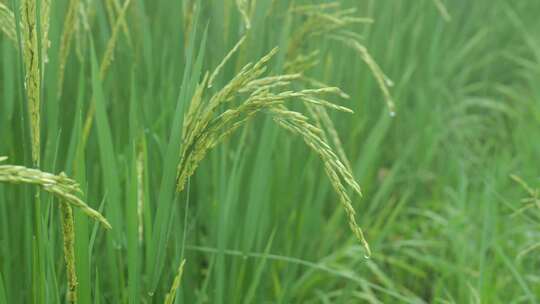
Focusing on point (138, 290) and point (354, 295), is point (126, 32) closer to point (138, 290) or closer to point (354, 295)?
point (138, 290)

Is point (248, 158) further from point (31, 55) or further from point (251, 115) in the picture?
point (31, 55)

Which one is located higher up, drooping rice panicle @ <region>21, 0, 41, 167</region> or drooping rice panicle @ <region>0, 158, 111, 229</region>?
drooping rice panicle @ <region>21, 0, 41, 167</region>

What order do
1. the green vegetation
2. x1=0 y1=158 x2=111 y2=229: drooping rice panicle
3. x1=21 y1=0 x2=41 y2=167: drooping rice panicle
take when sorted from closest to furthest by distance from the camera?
x1=0 y1=158 x2=111 y2=229: drooping rice panicle, x1=21 y1=0 x2=41 y2=167: drooping rice panicle, the green vegetation

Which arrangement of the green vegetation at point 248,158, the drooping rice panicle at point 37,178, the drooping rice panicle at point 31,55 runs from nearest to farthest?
the drooping rice panicle at point 37,178 < the drooping rice panicle at point 31,55 < the green vegetation at point 248,158

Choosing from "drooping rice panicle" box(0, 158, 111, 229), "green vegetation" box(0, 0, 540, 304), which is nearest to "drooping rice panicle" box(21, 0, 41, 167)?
"green vegetation" box(0, 0, 540, 304)

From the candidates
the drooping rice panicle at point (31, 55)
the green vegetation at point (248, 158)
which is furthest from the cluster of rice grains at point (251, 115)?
the drooping rice panicle at point (31, 55)

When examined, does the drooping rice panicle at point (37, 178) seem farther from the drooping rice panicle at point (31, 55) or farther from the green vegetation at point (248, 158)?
the drooping rice panicle at point (31, 55)

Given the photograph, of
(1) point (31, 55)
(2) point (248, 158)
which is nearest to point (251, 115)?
(1) point (31, 55)

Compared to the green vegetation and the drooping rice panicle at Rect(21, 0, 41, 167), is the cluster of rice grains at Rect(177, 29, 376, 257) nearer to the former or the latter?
the green vegetation

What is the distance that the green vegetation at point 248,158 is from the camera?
1227 millimetres

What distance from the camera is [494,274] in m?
2.19

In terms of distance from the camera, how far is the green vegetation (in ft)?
4.02

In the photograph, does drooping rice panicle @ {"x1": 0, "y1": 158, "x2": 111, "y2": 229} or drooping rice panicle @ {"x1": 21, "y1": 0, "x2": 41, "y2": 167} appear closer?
drooping rice panicle @ {"x1": 0, "y1": 158, "x2": 111, "y2": 229}

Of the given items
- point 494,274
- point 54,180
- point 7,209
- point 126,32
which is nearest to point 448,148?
point 494,274
